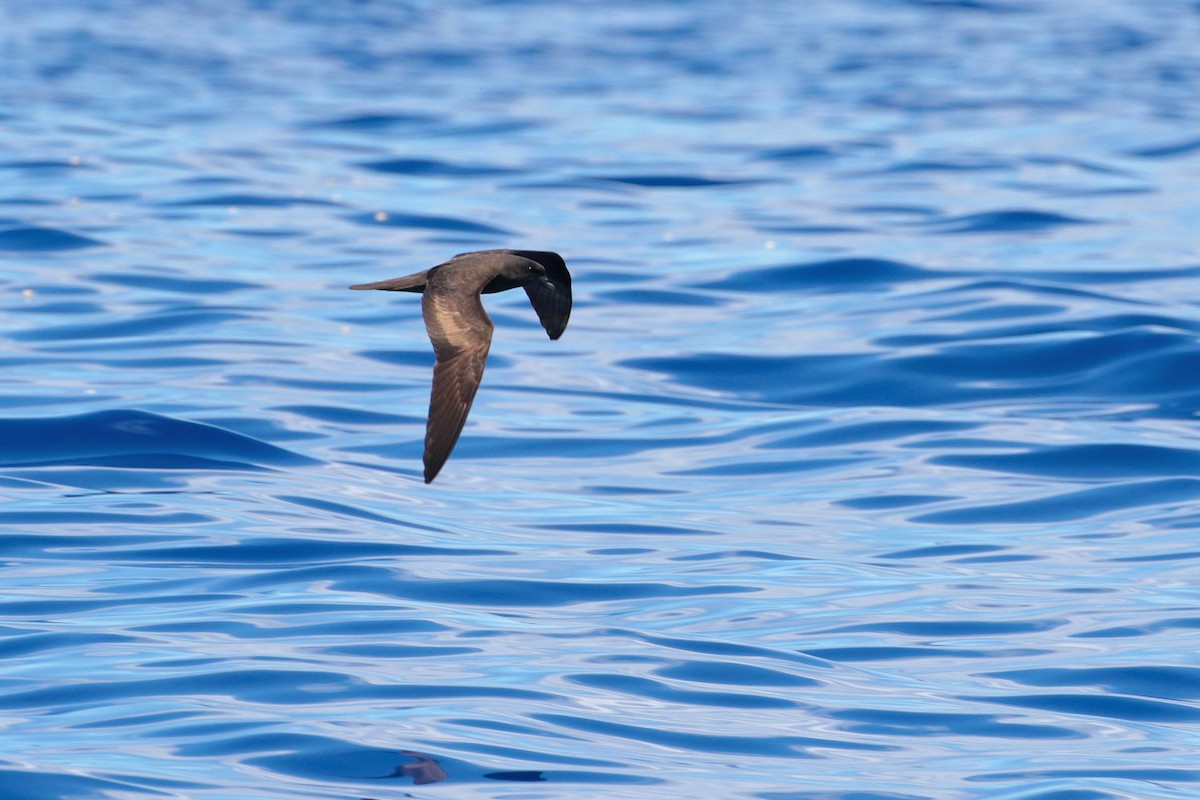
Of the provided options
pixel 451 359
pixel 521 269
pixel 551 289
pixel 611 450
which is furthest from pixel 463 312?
pixel 611 450

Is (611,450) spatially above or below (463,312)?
below

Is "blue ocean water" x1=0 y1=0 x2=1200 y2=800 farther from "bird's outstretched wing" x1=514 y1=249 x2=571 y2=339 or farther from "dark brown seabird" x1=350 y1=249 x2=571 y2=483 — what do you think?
"bird's outstretched wing" x1=514 y1=249 x2=571 y2=339

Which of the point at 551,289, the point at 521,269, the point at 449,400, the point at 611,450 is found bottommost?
the point at 611,450

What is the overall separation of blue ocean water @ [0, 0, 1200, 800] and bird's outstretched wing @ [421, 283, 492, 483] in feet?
2.95

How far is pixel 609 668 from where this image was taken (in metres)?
6.99

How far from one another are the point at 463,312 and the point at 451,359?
0.38m

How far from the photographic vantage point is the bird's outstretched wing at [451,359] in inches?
250

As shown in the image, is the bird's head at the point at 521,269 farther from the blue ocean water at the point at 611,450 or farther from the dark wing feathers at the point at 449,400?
Result: the blue ocean water at the point at 611,450

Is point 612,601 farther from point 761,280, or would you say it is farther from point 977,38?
point 977,38

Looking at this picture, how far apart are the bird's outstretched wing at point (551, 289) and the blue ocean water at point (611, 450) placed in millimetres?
1178

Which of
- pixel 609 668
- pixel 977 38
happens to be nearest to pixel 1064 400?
pixel 609 668

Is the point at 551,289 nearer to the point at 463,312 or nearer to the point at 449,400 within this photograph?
the point at 463,312

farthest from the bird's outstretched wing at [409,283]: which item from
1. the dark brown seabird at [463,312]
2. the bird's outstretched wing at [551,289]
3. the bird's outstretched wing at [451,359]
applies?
the bird's outstretched wing at [551,289]

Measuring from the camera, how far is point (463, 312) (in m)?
7.25
